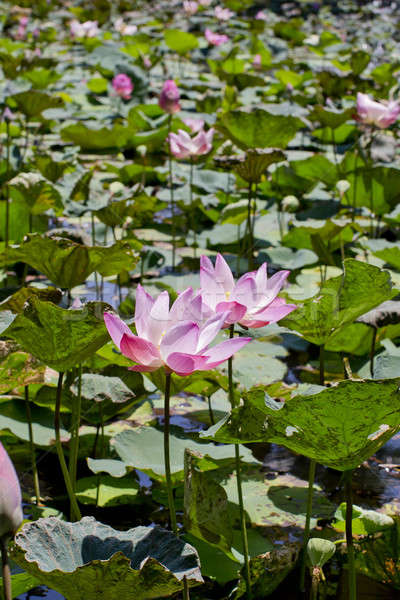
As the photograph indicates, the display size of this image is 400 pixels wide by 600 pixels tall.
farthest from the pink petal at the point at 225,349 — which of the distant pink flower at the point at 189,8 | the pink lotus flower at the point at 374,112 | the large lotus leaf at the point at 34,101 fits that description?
the distant pink flower at the point at 189,8

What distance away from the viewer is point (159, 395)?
175cm

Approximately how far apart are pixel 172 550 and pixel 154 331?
25 cm

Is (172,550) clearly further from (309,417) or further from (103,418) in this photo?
(103,418)

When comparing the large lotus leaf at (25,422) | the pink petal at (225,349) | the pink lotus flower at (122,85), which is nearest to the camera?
the pink petal at (225,349)

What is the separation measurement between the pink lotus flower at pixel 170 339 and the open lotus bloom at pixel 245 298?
0.32ft

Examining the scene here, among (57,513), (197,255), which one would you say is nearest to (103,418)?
(57,513)

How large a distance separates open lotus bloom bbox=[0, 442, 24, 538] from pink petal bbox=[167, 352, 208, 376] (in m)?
0.26

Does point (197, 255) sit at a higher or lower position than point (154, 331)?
lower

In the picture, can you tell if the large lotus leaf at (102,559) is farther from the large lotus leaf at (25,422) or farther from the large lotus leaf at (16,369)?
the large lotus leaf at (25,422)

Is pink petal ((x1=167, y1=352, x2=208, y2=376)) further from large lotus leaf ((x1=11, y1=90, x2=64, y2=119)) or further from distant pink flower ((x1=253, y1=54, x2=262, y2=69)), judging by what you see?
distant pink flower ((x1=253, y1=54, x2=262, y2=69))

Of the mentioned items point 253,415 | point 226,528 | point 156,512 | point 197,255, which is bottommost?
point 197,255

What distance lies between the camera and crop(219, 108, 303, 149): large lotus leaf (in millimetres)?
2145

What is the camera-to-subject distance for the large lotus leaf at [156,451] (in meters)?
1.19

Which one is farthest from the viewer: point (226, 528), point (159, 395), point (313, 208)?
point (313, 208)
